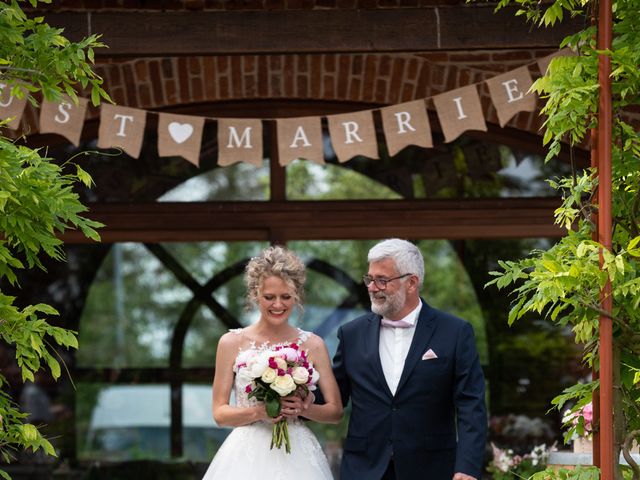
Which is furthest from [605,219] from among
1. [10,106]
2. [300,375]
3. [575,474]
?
[10,106]

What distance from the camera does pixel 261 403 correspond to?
5.57 m

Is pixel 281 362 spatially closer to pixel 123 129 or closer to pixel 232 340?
pixel 232 340

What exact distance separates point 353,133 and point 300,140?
294mm

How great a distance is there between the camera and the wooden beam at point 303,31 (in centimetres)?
694

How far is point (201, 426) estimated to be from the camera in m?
8.84

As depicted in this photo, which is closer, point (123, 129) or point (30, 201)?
point (30, 201)

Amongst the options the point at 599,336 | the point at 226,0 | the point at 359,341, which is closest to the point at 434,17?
the point at 226,0

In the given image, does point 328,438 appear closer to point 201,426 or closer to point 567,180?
point 201,426

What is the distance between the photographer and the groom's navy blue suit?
538cm

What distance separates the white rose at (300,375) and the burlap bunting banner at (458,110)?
1.95 metres

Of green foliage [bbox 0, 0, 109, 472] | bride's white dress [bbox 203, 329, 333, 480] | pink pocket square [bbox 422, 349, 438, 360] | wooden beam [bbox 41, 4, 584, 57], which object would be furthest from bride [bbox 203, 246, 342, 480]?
wooden beam [bbox 41, 4, 584, 57]

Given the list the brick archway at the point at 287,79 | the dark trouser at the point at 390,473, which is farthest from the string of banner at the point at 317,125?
the dark trouser at the point at 390,473

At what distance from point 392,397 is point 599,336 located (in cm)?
113

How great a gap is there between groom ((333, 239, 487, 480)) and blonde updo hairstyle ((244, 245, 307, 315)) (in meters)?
0.34
